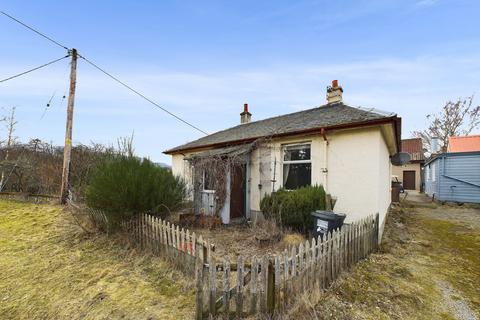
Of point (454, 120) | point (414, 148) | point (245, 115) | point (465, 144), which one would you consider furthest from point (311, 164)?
point (454, 120)

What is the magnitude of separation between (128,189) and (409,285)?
20.9ft

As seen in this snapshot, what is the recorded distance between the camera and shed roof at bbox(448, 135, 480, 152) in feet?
47.9

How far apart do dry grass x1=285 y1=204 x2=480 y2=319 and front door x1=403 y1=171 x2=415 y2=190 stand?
21920mm

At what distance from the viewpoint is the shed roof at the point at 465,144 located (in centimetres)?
1460

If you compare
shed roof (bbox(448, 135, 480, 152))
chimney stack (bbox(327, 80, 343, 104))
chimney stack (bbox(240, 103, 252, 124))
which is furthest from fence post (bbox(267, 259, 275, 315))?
shed roof (bbox(448, 135, 480, 152))

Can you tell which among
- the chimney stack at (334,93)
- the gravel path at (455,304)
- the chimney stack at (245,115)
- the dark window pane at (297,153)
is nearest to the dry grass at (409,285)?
the gravel path at (455,304)

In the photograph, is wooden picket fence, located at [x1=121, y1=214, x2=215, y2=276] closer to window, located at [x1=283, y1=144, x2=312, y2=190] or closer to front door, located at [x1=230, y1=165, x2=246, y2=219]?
front door, located at [x1=230, y1=165, x2=246, y2=219]

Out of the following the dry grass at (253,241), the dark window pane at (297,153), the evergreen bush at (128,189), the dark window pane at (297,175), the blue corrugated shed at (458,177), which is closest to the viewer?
the dry grass at (253,241)

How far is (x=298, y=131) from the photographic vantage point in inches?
288

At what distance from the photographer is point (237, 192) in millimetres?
8688

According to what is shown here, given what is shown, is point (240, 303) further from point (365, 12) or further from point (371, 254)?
point (365, 12)

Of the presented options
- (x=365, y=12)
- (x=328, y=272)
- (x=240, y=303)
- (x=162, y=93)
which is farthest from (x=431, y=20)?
(x=162, y=93)

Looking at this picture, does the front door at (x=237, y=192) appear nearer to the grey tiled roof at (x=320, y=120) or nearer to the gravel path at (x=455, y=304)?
the grey tiled roof at (x=320, y=120)

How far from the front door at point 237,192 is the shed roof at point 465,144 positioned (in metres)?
15.7
